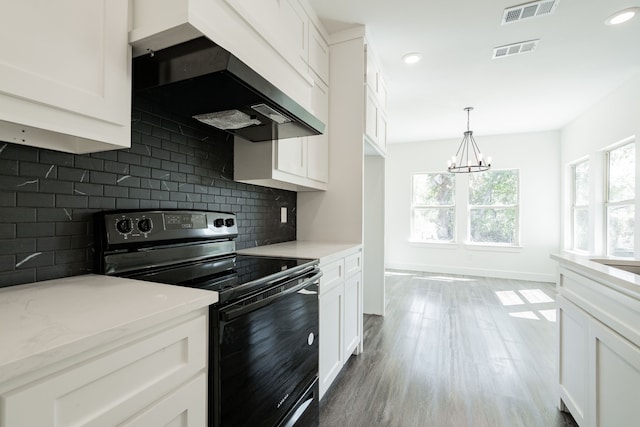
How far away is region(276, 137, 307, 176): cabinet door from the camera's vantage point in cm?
186

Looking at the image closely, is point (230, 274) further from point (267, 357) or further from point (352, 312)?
point (352, 312)

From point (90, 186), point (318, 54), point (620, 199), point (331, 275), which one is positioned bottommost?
point (331, 275)

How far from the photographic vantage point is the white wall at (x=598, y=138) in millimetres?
3281

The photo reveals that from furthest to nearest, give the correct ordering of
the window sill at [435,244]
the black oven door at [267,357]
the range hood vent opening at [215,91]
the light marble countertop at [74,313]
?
the window sill at [435,244] → the range hood vent opening at [215,91] → the black oven door at [267,357] → the light marble countertop at [74,313]

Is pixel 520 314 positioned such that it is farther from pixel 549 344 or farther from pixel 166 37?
pixel 166 37

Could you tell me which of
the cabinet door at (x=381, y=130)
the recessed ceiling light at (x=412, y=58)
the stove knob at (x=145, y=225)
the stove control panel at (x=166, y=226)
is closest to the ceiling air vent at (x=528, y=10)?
the recessed ceiling light at (x=412, y=58)

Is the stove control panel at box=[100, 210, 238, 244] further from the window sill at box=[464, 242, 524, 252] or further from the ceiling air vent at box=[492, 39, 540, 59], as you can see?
the window sill at box=[464, 242, 524, 252]

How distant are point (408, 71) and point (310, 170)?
1868mm

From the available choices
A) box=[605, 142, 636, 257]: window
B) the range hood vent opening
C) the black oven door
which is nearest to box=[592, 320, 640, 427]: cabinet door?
the black oven door

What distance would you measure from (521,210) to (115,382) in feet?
21.0

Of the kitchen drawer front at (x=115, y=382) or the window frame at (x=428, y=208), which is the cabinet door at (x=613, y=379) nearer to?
the kitchen drawer front at (x=115, y=382)

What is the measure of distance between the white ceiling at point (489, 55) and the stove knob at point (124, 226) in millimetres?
2017

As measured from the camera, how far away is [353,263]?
230 cm

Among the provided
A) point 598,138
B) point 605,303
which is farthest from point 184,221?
point 598,138
